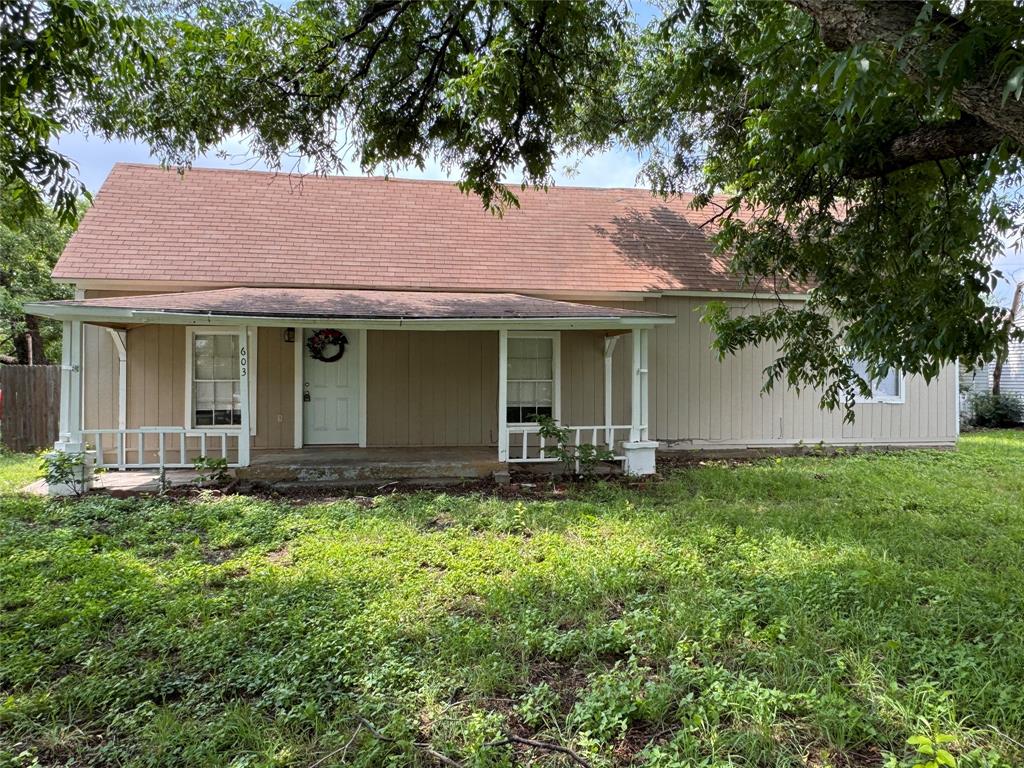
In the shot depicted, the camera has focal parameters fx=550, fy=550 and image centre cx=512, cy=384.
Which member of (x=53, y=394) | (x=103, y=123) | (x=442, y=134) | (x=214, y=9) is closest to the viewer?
(x=103, y=123)

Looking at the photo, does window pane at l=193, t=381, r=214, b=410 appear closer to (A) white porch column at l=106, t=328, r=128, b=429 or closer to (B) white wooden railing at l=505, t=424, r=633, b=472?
(A) white porch column at l=106, t=328, r=128, b=429

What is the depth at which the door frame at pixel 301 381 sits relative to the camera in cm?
871

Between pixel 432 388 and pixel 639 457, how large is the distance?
353 cm

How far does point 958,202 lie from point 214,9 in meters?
7.81

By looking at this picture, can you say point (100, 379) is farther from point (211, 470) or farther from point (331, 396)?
point (331, 396)

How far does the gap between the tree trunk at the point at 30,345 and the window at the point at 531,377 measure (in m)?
17.8

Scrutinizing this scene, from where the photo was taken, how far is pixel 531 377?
9.31 m

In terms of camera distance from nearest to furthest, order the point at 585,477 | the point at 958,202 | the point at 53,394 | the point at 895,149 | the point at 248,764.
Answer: the point at 248,764, the point at 958,202, the point at 895,149, the point at 585,477, the point at 53,394

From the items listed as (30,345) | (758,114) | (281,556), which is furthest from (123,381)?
(30,345)

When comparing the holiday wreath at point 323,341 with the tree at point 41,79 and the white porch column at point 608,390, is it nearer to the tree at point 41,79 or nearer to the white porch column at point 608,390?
the white porch column at point 608,390

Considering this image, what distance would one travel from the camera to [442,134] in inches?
284

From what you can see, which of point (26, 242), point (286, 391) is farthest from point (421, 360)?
point (26, 242)

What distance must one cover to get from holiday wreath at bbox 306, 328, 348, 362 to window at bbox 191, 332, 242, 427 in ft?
3.63

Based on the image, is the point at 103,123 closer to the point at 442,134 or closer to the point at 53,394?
the point at 442,134
